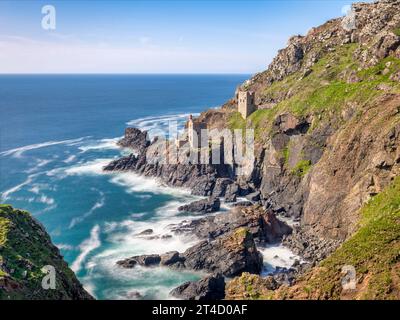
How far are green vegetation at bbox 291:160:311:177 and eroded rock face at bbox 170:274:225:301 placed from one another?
134 feet

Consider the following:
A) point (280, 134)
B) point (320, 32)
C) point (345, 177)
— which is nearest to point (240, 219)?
point (345, 177)

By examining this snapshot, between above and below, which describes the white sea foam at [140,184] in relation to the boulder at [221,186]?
below

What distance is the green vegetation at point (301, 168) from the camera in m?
93.6

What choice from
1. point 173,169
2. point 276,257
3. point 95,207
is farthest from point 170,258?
point 173,169

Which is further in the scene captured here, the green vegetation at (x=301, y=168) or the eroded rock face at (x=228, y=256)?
the green vegetation at (x=301, y=168)

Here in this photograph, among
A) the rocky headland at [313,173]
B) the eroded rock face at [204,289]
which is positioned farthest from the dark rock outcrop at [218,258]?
the eroded rock face at [204,289]

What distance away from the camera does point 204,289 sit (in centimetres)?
5828

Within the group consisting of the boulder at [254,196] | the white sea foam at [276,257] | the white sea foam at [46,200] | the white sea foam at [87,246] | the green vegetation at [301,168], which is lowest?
the white sea foam at [87,246]

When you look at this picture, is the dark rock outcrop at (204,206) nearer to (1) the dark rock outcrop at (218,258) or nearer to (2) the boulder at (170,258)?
(1) the dark rock outcrop at (218,258)

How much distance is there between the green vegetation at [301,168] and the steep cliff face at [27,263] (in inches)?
2387

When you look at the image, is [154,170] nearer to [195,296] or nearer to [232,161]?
[232,161]

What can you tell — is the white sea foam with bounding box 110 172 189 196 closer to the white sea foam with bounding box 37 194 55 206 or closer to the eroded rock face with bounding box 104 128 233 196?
the eroded rock face with bounding box 104 128 233 196

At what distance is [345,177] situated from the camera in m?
78.0

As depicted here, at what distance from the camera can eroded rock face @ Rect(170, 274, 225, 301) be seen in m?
57.8
